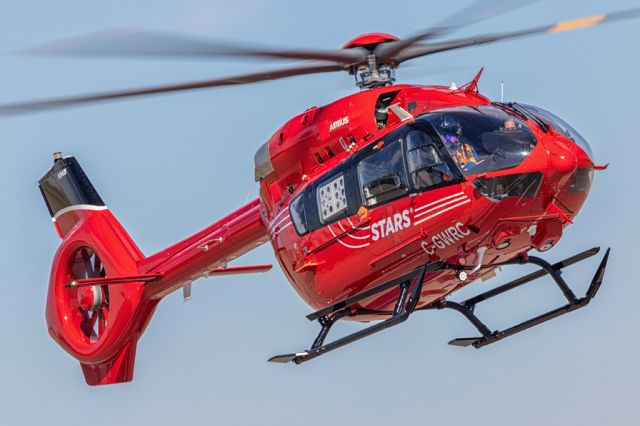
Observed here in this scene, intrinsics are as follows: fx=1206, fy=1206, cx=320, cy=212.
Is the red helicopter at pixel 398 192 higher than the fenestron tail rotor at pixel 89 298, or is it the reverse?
the red helicopter at pixel 398 192

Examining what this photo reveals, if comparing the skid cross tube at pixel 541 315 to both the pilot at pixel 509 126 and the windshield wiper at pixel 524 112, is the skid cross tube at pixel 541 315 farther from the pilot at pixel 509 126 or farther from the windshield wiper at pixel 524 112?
the pilot at pixel 509 126

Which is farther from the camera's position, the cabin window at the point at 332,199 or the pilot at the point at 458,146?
the cabin window at the point at 332,199

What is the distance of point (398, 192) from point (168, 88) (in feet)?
8.29

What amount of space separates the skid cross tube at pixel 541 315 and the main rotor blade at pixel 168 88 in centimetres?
302

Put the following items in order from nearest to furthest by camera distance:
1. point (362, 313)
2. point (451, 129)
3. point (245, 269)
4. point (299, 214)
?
point (451, 129) < point (299, 214) < point (362, 313) < point (245, 269)

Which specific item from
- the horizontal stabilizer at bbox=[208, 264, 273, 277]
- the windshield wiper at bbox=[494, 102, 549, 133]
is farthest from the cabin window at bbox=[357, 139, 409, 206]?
the horizontal stabilizer at bbox=[208, 264, 273, 277]

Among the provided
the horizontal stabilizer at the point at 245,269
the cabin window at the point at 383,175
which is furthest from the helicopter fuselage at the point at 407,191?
the horizontal stabilizer at the point at 245,269

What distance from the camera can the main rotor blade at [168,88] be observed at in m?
11.7

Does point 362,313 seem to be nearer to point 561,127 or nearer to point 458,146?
point 458,146

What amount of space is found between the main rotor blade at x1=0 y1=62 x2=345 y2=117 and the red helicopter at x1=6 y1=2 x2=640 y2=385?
0.01 m

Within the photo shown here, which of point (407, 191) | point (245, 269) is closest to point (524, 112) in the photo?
point (407, 191)

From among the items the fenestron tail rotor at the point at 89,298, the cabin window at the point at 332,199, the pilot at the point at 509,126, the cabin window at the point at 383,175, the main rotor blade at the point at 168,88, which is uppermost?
the main rotor blade at the point at 168,88

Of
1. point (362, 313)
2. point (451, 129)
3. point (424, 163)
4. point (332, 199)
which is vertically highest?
point (451, 129)

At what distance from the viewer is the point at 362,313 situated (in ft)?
43.5
